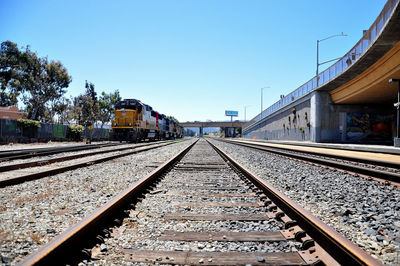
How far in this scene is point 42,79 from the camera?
37625 mm

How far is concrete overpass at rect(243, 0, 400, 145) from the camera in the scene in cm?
1564

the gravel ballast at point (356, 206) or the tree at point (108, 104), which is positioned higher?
the tree at point (108, 104)

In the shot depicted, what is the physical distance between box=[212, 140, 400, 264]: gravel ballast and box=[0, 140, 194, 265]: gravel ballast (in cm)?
319

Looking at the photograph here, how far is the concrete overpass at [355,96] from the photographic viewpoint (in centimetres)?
1564

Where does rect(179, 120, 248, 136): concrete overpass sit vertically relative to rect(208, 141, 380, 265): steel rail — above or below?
above

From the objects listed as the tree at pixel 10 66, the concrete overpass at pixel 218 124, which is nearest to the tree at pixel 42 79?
the tree at pixel 10 66

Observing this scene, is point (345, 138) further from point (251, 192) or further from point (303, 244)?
point (303, 244)

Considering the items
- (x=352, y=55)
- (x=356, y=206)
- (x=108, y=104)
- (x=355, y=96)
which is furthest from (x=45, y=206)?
(x=108, y=104)

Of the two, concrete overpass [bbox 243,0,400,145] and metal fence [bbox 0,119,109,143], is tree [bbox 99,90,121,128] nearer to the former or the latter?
metal fence [bbox 0,119,109,143]

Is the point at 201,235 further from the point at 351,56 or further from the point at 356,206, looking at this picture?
the point at 351,56

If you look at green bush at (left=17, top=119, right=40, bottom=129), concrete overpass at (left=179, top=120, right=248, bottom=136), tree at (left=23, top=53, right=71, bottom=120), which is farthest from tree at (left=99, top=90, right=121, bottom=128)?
concrete overpass at (left=179, top=120, right=248, bottom=136)

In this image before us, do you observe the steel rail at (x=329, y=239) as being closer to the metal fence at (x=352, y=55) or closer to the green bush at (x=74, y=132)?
the metal fence at (x=352, y=55)

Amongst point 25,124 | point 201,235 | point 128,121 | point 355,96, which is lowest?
point 201,235

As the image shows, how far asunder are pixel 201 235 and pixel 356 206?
2692 millimetres
